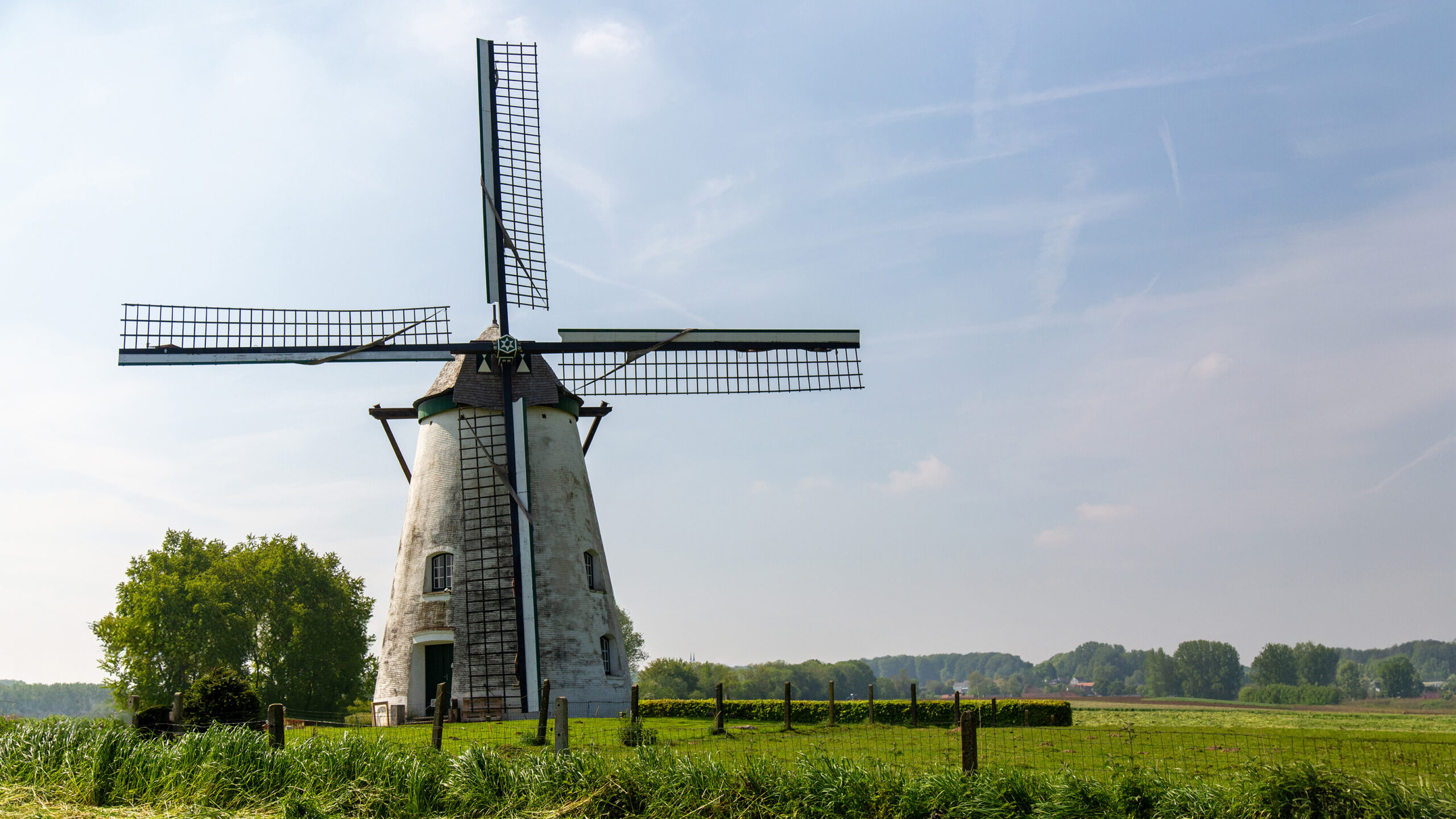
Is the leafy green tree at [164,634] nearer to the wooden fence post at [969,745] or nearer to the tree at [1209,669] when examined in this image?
the wooden fence post at [969,745]

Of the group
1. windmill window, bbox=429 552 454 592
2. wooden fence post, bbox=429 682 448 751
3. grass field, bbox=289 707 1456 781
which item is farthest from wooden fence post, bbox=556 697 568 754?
windmill window, bbox=429 552 454 592

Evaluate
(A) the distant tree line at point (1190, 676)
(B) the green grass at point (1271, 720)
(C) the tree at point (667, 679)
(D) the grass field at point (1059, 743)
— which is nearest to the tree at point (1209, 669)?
(A) the distant tree line at point (1190, 676)

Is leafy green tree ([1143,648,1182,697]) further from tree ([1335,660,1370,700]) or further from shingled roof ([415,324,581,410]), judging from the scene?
shingled roof ([415,324,581,410])

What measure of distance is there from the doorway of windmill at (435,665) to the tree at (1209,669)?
274 feet

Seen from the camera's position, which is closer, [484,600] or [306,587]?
[484,600]

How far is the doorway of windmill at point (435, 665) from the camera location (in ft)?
71.6

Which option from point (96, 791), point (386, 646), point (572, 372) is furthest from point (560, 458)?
point (96, 791)

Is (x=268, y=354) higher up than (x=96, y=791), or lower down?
higher up

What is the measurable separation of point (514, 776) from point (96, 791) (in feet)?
17.1

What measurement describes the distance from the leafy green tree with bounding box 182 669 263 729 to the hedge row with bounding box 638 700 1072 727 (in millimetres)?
10329

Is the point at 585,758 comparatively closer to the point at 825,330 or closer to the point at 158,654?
the point at 825,330

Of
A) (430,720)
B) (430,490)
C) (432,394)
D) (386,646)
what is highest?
(432,394)

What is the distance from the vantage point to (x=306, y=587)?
3956 cm

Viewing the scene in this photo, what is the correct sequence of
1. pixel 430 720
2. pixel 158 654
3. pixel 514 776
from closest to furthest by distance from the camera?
pixel 514 776
pixel 430 720
pixel 158 654
